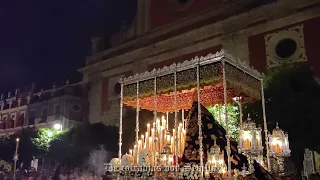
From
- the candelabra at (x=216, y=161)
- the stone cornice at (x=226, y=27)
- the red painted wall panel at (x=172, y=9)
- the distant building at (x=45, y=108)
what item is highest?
the red painted wall panel at (x=172, y=9)

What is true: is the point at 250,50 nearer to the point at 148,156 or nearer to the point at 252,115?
the point at 252,115

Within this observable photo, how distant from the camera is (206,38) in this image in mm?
19219

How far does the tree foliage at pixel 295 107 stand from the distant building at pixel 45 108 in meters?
19.3

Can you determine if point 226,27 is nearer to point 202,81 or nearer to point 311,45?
point 311,45

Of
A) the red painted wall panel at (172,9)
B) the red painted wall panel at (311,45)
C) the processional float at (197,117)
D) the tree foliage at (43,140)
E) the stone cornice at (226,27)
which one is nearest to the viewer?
the processional float at (197,117)

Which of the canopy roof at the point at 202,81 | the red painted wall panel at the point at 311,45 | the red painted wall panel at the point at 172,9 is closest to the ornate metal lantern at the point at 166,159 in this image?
the canopy roof at the point at 202,81

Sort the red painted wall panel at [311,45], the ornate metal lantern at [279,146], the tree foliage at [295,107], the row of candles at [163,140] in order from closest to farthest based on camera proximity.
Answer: the ornate metal lantern at [279,146] → the row of candles at [163,140] → the tree foliage at [295,107] → the red painted wall panel at [311,45]

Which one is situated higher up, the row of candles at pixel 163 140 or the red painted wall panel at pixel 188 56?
the red painted wall panel at pixel 188 56

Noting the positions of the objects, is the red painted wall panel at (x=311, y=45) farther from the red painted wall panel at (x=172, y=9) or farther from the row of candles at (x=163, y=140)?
the row of candles at (x=163, y=140)

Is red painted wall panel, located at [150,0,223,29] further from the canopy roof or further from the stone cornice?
the canopy roof

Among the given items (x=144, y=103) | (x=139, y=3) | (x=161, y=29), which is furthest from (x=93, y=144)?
(x=144, y=103)

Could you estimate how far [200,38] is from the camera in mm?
19406

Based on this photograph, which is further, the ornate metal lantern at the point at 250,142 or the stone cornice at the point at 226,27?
the stone cornice at the point at 226,27

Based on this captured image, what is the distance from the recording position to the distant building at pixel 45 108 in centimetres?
3072
